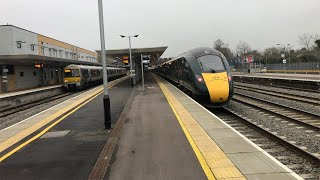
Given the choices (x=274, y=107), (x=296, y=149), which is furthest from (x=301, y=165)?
(x=274, y=107)

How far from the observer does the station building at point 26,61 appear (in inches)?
1504

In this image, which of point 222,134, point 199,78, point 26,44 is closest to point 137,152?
point 222,134

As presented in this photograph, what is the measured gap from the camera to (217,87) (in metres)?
17.8

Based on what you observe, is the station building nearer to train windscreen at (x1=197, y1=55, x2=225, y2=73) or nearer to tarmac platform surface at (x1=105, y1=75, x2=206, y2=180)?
train windscreen at (x1=197, y1=55, x2=225, y2=73)

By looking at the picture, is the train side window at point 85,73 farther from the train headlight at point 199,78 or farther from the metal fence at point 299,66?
the metal fence at point 299,66

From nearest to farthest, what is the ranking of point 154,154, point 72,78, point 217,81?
point 154,154, point 217,81, point 72,78

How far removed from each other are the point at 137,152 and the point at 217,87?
10.1m

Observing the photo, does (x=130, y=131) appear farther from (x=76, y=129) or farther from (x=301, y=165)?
(x=301, y=165)

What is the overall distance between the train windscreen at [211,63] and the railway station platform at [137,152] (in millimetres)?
5454

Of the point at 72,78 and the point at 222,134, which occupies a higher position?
the point at 72,78

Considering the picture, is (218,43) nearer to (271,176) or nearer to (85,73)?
(85,73)

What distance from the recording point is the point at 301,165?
8.38 meters

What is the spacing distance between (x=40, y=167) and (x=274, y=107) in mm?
15201

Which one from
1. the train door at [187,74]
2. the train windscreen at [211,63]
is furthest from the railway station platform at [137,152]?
the train door at [187,74]
